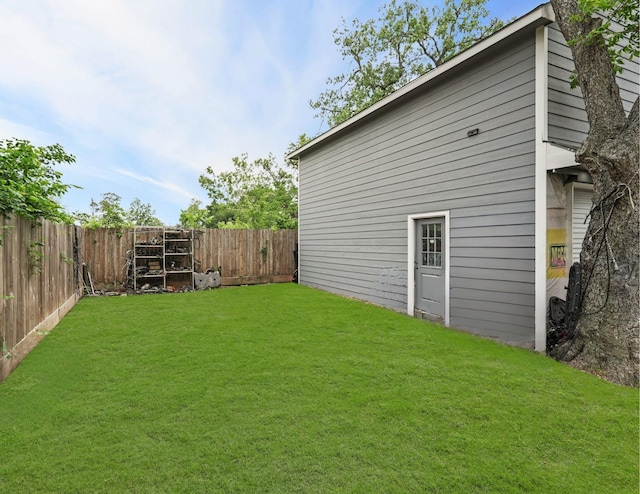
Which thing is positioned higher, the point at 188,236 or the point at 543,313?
the point at 188,236

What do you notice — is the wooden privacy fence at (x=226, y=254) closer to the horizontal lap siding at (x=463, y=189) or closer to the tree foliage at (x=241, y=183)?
the horizontal lap siding at (x=463, y=189)

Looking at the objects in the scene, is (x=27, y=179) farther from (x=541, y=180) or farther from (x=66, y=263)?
(x=541, y=180)

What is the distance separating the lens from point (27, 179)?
3602 mm

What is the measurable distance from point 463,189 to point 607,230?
182 centimetres

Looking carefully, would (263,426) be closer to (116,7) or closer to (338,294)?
(338,294)


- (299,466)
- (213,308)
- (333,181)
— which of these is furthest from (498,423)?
(333,181)

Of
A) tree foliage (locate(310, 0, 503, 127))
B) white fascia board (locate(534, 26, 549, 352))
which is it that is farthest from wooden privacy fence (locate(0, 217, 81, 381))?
tree foliage (locate(310, 0, 503, 127))

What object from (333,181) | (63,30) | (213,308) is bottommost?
(213,308)

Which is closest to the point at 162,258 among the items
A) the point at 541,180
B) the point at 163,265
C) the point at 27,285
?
the point at 163,265

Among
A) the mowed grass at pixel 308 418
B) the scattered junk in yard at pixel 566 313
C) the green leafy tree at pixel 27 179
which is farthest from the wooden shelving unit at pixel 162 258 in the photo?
the scattered junk in yard at pixel 566 313

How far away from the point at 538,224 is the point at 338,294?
15.5 ft

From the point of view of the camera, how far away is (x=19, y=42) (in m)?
5.72

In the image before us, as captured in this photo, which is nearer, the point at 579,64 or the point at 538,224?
the point at 579,64

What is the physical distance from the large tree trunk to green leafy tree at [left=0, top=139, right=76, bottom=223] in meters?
5.57
